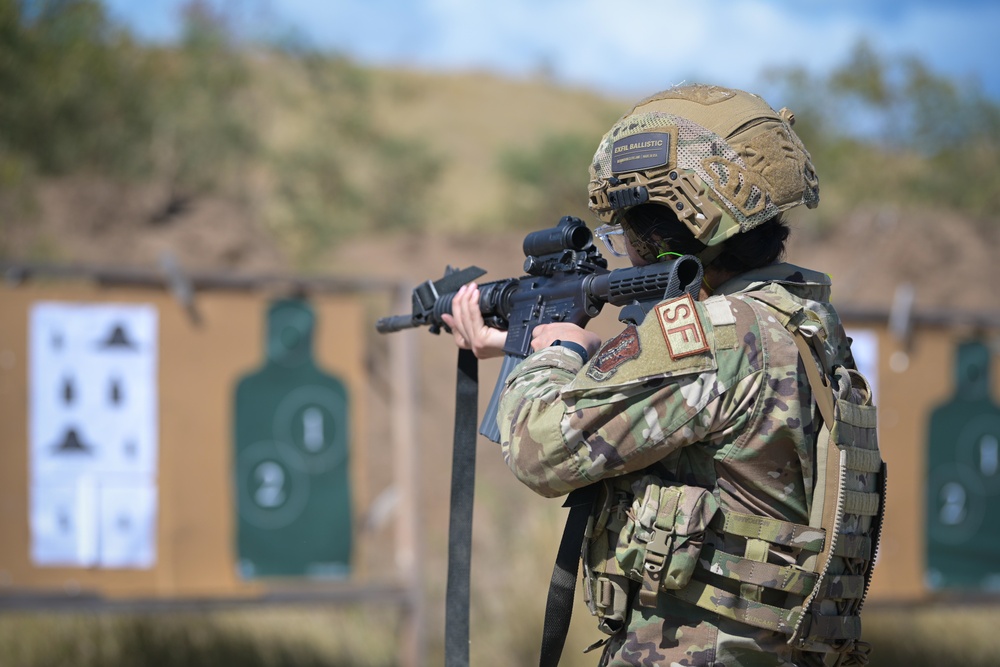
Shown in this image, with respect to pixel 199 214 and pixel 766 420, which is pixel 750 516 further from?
pixel 199 214

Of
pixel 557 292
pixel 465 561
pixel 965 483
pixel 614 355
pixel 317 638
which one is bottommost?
pixel 317 638

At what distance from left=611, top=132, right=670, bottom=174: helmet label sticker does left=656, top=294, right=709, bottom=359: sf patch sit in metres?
0.31

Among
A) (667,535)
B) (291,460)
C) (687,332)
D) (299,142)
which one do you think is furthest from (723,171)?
(299,142)

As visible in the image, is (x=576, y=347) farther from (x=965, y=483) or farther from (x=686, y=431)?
(x=965, y=483)

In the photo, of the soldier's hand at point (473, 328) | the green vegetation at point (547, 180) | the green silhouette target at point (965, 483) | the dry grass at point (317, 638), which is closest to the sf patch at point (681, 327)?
the soldier's hand at point (473, 328)

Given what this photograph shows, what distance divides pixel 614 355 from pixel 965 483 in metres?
6.05

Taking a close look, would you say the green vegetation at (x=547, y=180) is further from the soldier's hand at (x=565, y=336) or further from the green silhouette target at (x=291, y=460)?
the soldier's hand at (x=565, y=336)

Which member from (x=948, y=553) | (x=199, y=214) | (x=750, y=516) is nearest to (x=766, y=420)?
(x=750, y=516)

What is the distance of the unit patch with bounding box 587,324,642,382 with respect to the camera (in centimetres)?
194

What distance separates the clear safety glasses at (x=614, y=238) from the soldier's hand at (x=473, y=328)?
36 cm

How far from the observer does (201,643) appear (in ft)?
20.7

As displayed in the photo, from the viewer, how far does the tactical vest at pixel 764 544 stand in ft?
6.37

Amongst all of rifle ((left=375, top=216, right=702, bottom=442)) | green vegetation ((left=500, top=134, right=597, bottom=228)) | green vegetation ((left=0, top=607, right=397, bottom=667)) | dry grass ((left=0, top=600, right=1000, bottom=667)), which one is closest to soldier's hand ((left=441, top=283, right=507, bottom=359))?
rifle ((left=375, top=216, right=702, bottom=442))

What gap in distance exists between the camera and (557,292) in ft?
7.93
